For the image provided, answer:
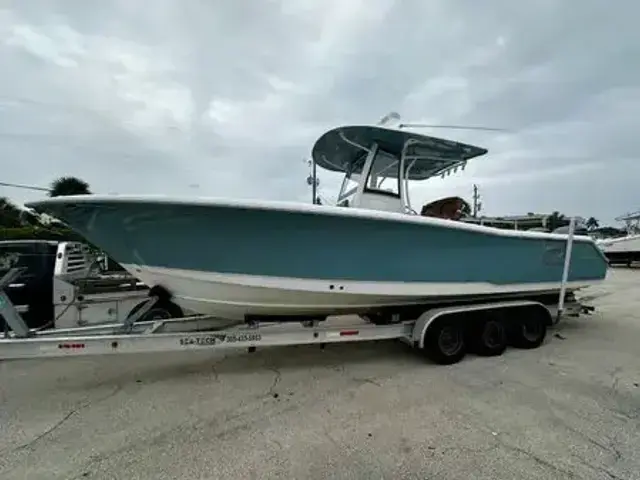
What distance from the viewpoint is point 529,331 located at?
454 centimetres

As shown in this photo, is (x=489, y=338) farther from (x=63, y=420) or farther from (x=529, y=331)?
(x=63, y=420)

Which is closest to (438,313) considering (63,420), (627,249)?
(63,420)

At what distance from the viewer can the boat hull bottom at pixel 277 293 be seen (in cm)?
344

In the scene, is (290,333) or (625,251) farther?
(625,251)

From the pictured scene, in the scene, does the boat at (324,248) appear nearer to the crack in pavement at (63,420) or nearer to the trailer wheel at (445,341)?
the trailer wheel at (445,341)

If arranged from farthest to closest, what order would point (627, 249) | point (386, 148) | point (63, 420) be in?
1. point (627, 249)
2. point (386, 148)
3. point (63, 420)

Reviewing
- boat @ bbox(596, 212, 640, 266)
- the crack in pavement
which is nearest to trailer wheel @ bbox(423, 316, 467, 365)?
the crack in pavement

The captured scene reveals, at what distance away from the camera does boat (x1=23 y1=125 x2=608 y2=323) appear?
3.20 metres

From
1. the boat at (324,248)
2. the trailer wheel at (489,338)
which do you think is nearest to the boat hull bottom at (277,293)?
the boat at (324,248)

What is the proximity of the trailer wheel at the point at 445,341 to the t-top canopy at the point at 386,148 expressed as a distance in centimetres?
187

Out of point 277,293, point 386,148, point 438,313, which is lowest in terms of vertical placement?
point 438,313

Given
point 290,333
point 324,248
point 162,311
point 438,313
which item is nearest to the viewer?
point 324,248

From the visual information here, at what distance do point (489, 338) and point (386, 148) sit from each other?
228cm

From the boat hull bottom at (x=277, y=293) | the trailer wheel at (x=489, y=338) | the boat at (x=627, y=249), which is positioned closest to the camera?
the boat hull bottom at (x=277, y=293)
